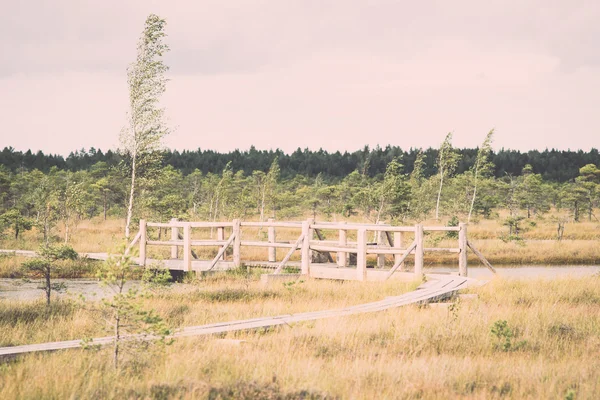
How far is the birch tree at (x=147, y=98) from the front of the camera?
82.2 ft

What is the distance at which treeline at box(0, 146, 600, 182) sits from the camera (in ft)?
324

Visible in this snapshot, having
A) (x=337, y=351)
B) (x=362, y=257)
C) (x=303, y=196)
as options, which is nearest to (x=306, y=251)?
(x=362, y=257)

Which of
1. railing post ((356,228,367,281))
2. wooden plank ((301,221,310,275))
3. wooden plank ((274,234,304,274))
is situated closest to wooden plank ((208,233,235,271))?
wooden plank ((274,234,304,274))

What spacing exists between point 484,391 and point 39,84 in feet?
100

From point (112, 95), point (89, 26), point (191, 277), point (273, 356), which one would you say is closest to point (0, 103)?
point (112, 95)

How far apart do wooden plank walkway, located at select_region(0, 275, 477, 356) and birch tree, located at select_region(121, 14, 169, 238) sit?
15000 mm

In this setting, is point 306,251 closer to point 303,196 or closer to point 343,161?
point 303,196

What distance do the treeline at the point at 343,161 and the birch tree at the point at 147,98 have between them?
2705 inches

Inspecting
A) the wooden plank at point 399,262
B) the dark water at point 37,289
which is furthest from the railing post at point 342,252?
the dark water at point 37,289

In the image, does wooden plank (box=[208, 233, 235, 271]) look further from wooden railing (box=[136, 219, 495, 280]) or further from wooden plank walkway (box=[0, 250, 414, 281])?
wooden plank walkway (box=[0, 250, 414, 281])

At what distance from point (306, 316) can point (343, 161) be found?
107 metres

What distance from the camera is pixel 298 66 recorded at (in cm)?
3272

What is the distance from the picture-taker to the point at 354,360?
7.17m

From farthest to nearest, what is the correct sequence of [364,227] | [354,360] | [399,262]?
[364,227] → [399,262] → [354,360]
